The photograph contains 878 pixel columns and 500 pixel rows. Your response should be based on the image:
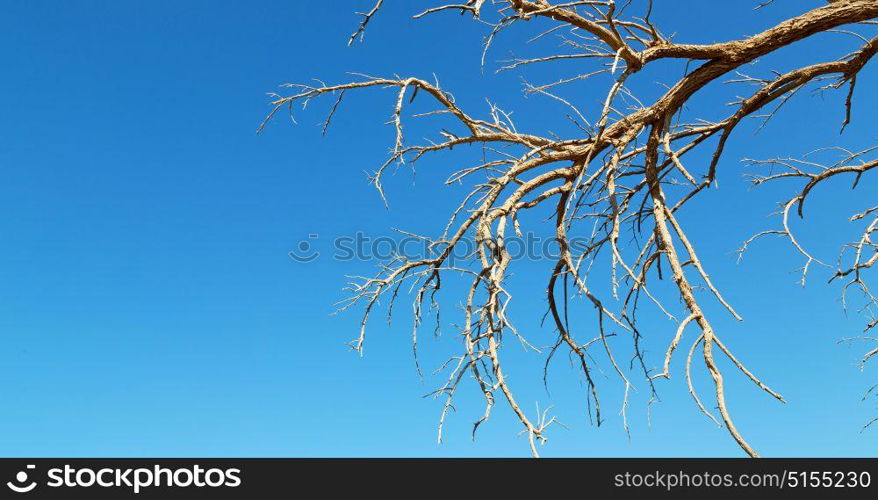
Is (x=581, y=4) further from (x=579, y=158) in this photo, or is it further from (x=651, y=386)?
(x=651, y=386)

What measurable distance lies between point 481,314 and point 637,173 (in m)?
1.31

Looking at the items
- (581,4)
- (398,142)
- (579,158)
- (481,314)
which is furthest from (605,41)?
(481,314)

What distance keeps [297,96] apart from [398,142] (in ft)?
2.60

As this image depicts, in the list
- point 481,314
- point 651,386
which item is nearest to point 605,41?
point 481,314

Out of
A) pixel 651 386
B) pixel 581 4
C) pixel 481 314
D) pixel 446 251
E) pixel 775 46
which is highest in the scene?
pixel 581 4

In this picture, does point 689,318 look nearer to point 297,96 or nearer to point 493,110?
point 493,110

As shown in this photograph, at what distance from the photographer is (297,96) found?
190 inches

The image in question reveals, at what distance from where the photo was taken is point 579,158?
4645 millimetres

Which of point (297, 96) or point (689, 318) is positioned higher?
point (297, 96)

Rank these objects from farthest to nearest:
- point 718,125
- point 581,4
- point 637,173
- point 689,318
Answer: point 718,125, point 637,173, point 581,4, point 689,318

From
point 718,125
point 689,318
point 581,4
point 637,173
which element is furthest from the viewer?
point 718,125

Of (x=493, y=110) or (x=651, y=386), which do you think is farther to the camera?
(x=493, y=110)

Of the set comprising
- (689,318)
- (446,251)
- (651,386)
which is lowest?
(651,386)

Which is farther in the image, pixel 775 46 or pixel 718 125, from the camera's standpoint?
pixel 718 125
